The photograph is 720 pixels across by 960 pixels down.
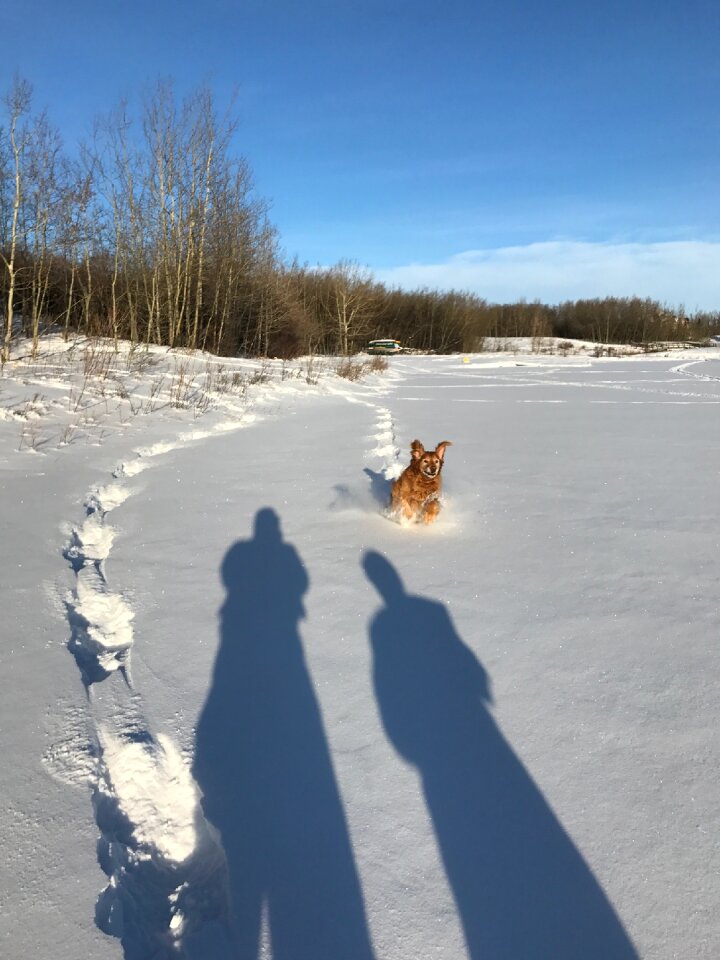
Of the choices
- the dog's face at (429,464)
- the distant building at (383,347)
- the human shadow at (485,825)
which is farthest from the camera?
the distant building at (383,347)

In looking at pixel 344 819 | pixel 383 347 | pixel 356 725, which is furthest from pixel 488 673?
pixel 383 347

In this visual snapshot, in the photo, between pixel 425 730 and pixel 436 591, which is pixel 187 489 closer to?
pixel 436 591

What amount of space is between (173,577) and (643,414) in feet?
34.1

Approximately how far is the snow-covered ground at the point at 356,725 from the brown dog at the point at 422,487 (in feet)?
0.79

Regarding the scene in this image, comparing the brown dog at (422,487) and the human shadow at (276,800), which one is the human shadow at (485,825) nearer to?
the human shadow at (276,800)

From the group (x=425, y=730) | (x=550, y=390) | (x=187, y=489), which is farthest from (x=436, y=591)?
(x=550, y=390)

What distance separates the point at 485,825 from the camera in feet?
5.92

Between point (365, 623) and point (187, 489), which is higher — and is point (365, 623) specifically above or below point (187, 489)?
below

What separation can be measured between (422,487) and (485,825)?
294 centimetres

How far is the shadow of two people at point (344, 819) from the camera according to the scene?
1508 millimetres

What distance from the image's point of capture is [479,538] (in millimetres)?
4297

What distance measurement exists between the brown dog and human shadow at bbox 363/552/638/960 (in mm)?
1856

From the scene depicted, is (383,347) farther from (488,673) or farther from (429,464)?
(488,673)

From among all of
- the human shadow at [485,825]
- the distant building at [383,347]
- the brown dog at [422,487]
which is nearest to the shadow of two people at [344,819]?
the human shadow at [485,825]
